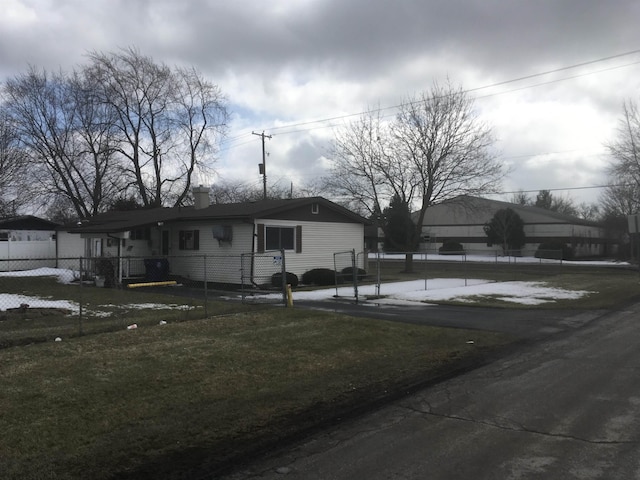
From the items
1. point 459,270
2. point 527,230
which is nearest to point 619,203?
point 527,230

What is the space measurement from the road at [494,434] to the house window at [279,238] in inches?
604

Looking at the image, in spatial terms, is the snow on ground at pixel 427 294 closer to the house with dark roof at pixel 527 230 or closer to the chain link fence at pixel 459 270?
the chain link fence at pixel 459 270

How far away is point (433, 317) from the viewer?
12672 mm

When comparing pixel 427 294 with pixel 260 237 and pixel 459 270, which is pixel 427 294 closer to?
pixel 260 237

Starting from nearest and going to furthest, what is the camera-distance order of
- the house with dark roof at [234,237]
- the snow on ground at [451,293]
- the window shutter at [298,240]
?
the snow on ground at [451,293], the house with dark roof at [234,237], the window shutter at [298,240]

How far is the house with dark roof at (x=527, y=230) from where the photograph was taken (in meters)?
56.6

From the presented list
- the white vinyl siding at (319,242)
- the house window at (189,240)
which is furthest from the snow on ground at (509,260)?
the house window at (189,240)

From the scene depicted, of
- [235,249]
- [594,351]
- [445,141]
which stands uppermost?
[445,141]

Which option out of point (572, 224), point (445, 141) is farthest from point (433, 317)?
point (572, 224)

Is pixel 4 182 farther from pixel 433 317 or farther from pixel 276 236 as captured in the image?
pixel 433 317

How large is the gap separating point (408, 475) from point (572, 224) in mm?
60467

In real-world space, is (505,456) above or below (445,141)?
below

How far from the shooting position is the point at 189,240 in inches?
959

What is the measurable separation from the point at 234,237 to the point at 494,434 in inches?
714
